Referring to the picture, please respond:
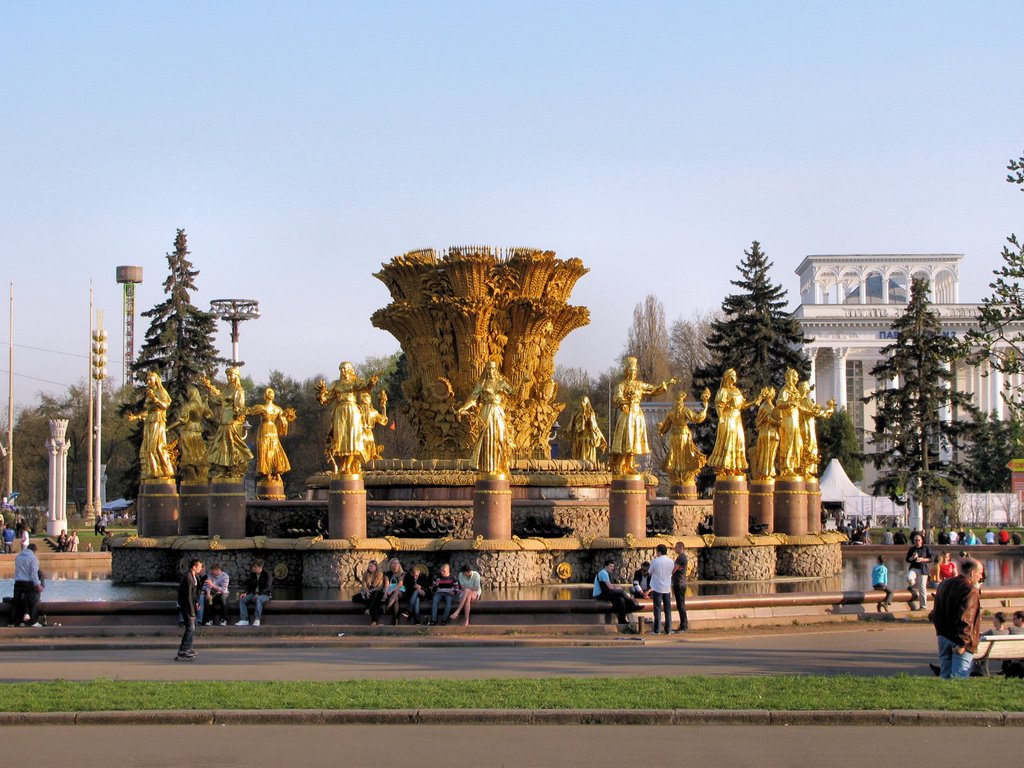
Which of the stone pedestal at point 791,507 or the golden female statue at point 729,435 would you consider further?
Result: the stone pedestal at point 791,507

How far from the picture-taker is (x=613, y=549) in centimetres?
2455

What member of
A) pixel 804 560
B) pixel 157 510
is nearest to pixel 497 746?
pixel 804 560

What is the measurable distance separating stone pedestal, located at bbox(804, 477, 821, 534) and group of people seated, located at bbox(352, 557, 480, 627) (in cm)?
1246

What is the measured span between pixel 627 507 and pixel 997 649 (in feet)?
36.7

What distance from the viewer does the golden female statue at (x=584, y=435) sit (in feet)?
102

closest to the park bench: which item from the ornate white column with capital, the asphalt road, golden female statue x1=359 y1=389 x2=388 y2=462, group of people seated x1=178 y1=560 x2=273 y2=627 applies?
the asphalt road

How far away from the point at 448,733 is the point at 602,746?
53.2 inches

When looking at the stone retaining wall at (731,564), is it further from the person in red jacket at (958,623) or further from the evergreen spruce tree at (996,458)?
the evergreen spruce tree at (996,458)

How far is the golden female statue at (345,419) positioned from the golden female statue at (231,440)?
2.72 meters

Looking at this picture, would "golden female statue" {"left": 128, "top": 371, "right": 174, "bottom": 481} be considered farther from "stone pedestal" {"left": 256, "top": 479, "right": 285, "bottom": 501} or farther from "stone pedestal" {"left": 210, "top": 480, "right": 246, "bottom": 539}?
"stone pedestal" {"left": 210, "top": 480, "right": 246, "bottom": 539}

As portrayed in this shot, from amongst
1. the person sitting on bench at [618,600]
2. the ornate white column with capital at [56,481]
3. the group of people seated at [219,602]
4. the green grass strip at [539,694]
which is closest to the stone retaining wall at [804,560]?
the person sitting on bench at [618,600]

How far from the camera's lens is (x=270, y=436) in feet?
93.2

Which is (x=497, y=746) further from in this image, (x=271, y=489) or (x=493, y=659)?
(x=271, y=489)

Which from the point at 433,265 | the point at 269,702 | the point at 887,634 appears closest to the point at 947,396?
the point at 433,265
